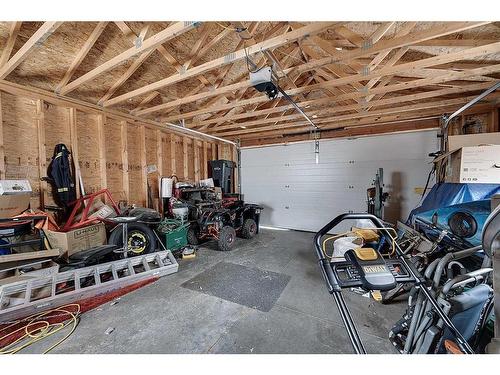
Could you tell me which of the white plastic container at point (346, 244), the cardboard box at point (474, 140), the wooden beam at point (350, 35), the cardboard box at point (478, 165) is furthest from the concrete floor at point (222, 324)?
the wooden beam at point (350, 35)

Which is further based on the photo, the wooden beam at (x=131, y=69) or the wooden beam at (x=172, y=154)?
the wooden beam at (x=172, y=154)

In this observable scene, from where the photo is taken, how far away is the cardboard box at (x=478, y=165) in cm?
258

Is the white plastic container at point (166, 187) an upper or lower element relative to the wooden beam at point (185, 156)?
lower

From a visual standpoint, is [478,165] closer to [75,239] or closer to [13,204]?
[75,239]

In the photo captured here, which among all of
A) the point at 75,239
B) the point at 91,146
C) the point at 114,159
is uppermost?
the point at 91,146

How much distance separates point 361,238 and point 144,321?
2.98m

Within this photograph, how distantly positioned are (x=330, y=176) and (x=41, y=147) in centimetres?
602

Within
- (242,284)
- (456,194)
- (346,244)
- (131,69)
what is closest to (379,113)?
(456,194)

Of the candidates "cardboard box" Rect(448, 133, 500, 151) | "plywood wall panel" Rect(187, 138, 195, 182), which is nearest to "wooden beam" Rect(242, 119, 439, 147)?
A: "cardboard box" Rect(448, 133, 500, 151)

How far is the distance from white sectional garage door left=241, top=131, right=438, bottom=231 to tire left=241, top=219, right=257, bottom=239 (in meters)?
1.44

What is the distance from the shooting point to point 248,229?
16.4 feet

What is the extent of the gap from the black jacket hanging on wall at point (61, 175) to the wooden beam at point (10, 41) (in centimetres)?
126

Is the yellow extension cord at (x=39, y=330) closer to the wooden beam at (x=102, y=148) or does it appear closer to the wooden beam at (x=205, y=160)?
the wooden beam at (x=102, y=148)
